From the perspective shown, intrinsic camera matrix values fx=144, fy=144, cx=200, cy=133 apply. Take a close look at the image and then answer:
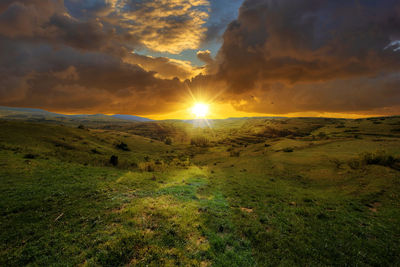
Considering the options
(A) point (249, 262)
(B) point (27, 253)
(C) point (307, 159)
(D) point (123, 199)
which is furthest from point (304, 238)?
(C) point (307, 159)

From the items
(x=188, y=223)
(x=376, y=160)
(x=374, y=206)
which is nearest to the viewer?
(x=188, y=223)

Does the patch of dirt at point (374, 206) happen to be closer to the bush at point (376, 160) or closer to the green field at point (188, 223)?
the green field at point (188, 223)

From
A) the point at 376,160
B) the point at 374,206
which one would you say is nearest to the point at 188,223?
the point at 374,206

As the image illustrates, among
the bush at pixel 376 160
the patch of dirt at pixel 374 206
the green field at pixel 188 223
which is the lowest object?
the patch of dirt at pixel 374 206

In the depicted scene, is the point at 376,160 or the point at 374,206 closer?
the point at 374,206

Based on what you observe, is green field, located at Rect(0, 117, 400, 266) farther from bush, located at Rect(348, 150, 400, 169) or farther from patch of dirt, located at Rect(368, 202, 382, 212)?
bush, located at Rect(348, 150, 400, 169)

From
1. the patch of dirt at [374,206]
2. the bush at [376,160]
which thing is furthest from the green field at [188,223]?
the bush at [376,160]

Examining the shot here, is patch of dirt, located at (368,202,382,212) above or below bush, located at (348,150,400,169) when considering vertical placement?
below

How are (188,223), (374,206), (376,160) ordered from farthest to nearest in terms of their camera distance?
(376,160) → (374,206) → (188,223)

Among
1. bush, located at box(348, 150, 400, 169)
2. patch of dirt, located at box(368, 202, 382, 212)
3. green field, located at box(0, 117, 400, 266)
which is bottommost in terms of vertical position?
patch of dirt, located at box(368, 202, 382, 212)

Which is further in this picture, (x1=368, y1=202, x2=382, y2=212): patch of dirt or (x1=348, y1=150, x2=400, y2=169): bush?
(x1=348, y1=150, x2=400, y2=169): bush

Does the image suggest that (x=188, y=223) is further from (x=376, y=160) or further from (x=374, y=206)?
(x=376, y=160)

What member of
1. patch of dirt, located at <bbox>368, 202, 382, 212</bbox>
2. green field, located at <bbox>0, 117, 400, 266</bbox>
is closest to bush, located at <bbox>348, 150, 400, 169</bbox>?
green field, located at <bbox>0, 117, 400, 266</bbox>

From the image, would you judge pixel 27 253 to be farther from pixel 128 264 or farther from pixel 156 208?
pixel 156 208
